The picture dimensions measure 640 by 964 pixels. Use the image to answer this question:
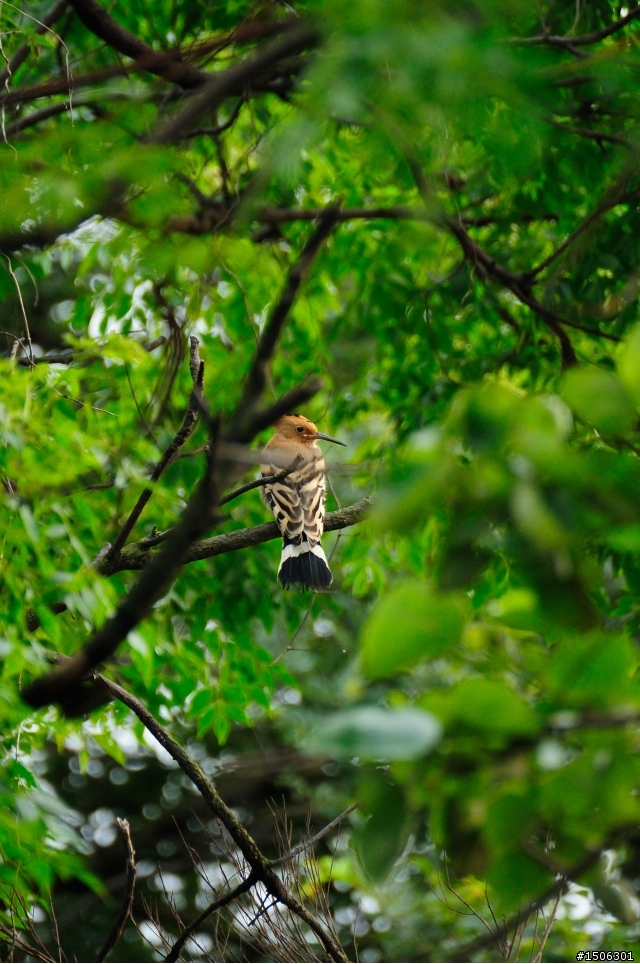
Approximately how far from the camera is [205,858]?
7.65m

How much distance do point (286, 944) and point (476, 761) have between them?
2.28 metres

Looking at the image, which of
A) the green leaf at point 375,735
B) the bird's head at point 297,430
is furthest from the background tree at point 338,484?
the bird's head at point 297,430

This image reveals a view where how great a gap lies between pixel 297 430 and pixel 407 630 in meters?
5.41

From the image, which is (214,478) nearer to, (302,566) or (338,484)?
(302,566)

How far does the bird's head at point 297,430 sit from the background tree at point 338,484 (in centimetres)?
23

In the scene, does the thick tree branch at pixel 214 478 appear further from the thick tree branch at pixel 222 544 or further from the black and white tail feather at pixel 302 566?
the black and white tail feather at pixel 302 566

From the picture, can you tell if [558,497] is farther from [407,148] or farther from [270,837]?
[270,837]

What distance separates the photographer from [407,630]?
0.84 meters

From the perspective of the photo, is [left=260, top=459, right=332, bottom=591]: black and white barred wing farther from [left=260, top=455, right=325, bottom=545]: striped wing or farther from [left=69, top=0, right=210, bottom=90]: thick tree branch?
[left=69, top=0, right=210, bottom=90]: thick tree branch

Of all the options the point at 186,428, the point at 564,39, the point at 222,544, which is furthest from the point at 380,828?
the point at 564,39

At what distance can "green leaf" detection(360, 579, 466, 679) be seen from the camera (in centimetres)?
83

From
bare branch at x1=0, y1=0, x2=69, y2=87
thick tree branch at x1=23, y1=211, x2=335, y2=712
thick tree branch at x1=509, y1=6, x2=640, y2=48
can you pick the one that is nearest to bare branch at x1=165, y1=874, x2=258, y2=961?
thick tree branch at x1=23, y1=211, x2=335, y2=712

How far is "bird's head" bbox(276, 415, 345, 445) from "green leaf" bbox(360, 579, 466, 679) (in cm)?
516

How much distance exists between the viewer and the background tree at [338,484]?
3.02 ft
